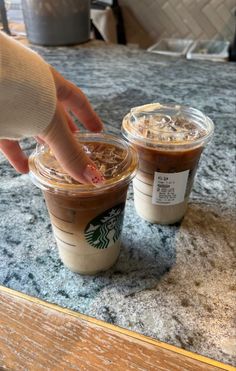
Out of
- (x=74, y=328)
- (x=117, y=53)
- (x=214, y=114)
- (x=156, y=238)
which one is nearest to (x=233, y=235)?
(x=156, y=238)

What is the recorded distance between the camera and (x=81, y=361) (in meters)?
0.37

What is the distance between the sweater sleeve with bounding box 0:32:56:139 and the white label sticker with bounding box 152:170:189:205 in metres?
0.23

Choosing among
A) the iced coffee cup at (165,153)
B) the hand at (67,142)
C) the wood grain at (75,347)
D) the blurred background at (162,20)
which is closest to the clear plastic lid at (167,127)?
the iced coffee cup at (165,153)

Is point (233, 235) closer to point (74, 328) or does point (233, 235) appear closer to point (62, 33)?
point (74, 328)

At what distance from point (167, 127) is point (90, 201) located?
204 mm

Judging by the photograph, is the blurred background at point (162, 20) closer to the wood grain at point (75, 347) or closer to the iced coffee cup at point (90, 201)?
the iced coffee cup at point (90, 201)

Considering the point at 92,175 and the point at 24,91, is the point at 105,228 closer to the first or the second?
the point at 92,175

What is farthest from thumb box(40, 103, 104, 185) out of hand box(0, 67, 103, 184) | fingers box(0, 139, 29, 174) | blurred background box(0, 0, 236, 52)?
blurred background box(0, 0, 236, 52)

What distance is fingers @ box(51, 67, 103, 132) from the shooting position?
448 millimetres

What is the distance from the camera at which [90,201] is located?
0.42 m

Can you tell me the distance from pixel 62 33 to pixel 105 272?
4.26 ft

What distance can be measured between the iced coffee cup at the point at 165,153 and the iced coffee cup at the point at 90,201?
0.05 meters

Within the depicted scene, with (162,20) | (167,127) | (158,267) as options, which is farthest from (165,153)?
(162,20)

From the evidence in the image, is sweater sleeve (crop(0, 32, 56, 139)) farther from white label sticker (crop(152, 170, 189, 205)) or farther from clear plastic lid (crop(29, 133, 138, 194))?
white label sticker (crop(152, 170, 189, 205))
